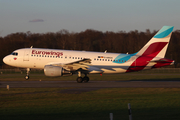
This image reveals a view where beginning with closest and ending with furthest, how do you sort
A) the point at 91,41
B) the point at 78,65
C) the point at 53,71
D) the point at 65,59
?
the point at 53,71, the point at 78,65, the point at 65,59, the point at 91,41

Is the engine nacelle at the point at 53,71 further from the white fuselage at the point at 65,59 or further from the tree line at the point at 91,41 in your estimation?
the tree line at the point at 91,41

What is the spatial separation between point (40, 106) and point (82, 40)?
85.4 metres

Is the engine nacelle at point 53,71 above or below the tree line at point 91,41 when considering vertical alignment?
below

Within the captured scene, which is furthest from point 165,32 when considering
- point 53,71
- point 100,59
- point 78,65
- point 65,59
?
point 53,71

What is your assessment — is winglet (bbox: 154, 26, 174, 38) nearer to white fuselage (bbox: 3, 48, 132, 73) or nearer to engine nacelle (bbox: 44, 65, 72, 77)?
white fuselage (bbox: 3, 48, 132, 73)

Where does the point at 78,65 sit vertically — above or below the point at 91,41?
below

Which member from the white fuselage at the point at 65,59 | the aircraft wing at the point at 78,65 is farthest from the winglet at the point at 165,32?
the aircraft wing at the point at 78,65

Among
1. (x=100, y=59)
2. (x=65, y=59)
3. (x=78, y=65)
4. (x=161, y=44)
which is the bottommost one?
(x=78, y=65)

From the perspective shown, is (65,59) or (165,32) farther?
(165,32)

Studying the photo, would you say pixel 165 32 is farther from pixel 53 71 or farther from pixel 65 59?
pixel 53 71

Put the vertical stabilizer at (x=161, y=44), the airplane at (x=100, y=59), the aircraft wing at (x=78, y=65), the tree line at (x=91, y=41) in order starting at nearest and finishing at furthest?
the aircraft wing at (x=78, y=65) → the airplane at (x=100, y=59) → the vertical stabilizer at (x=161, y=44) → the tree line at (x=91, y=41)

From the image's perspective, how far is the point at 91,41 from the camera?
99812 mm

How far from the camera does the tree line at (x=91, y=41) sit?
81.9 metres

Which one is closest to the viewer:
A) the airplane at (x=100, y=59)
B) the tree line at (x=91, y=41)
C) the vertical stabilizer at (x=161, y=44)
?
the airplane at (x=100, y=59)
